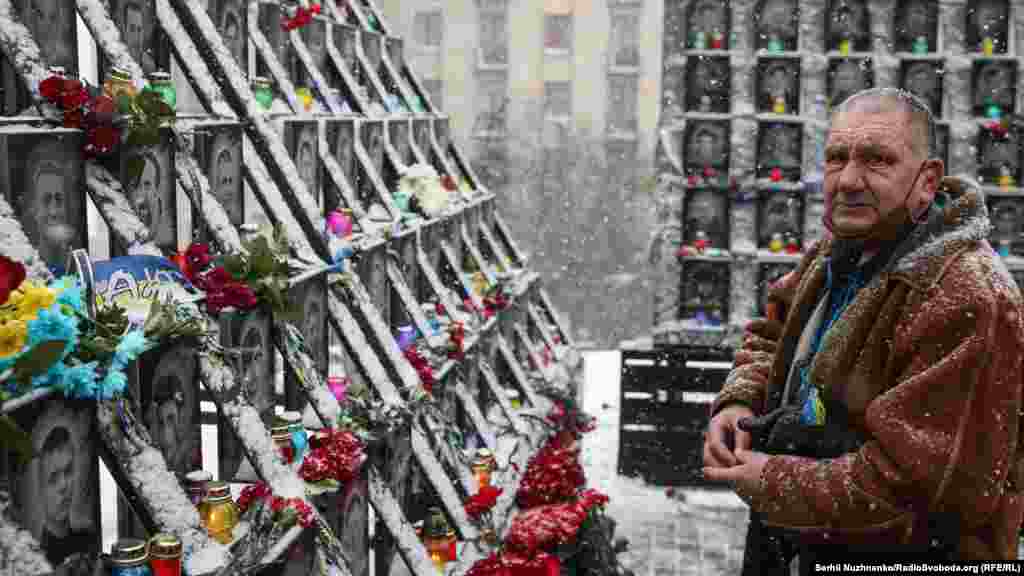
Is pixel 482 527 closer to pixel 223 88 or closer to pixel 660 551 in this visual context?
pixel 223 88

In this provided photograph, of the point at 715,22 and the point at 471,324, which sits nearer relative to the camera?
the point at 471,324

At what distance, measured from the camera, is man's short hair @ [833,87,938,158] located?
86.8 inches

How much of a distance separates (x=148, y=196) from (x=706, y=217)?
6.77 meters

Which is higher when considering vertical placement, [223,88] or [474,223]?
[223,88]

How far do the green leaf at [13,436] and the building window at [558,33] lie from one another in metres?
15.9

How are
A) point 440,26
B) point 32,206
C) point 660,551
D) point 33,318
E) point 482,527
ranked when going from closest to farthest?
point 33,318 < point 32,206 < point 482,527 < point 660,551 < point 440,26

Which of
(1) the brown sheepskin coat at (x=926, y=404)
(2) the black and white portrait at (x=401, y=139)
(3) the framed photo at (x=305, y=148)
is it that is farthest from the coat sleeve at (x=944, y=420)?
(2) the black and white portrait at (x=401, y=139)

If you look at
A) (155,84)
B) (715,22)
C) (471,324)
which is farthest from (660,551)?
(155,84)

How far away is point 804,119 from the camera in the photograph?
29.2 feet

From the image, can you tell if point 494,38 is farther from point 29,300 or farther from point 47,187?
point 29,300

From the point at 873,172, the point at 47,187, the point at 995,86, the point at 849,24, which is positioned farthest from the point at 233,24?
the point at 995,86

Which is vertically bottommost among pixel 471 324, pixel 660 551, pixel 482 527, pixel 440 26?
pixel 660 551

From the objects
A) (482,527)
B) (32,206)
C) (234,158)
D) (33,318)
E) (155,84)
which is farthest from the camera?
(482,527)

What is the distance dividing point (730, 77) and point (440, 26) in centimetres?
869
